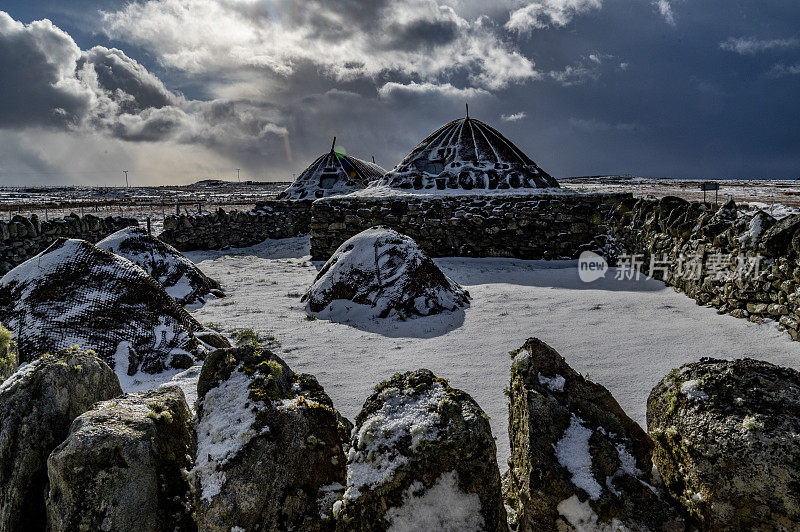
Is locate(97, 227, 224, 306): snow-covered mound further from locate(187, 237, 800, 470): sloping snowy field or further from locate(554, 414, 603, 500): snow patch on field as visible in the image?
locate(554, 414, 603, 500): snow patch on field

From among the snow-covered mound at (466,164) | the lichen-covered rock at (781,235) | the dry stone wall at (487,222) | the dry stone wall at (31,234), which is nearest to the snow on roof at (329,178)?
the snow-covered mound at (466,164)

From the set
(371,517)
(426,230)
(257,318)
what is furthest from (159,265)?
(371,517)

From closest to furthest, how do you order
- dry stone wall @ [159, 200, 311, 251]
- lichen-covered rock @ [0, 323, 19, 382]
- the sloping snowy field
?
lichen-covered rock @ [0, 323, 19, 382] < the sloping snowy field < dry stone wall @ [159, 200, 311, 251]

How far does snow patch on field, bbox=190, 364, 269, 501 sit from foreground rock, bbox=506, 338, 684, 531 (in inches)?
46.8

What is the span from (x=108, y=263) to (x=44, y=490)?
11.4 ft

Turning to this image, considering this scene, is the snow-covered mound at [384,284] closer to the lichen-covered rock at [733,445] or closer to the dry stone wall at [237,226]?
the lichen-covered rock at [733,445]

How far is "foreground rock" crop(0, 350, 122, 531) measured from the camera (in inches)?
81.7

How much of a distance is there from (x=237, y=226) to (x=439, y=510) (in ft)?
50.9

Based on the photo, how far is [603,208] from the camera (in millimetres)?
11469

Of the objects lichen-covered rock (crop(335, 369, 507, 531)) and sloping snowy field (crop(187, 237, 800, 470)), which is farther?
sloping snowy field (crop(187, 237, 800, 470))

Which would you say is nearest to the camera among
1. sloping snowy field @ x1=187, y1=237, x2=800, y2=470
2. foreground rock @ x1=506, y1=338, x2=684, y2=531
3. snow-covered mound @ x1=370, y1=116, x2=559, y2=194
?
foreground rock @ x1=506, y1=338, x2=684, y2=531

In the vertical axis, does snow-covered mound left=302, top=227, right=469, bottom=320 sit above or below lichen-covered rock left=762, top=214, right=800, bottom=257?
below

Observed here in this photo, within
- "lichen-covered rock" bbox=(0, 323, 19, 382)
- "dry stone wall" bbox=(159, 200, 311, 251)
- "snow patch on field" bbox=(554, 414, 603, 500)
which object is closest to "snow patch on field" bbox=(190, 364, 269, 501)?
"snow patch on field" bbox=(554, 414, 603, 500)

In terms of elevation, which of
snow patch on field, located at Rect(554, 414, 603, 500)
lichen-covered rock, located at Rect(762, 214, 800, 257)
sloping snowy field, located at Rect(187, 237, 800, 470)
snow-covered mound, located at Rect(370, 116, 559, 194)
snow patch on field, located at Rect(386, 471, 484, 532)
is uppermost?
snow-covered mound, located at Rect(370, 116, 559, 194)
